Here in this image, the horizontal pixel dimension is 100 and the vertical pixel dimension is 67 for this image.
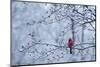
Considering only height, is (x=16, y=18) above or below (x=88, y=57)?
above

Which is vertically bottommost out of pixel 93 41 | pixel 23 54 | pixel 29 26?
pixel 23 54

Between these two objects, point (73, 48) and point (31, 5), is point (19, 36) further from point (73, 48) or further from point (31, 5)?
point (73, 48)

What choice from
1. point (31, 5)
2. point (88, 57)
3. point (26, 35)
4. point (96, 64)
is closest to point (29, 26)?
point (26, 35)

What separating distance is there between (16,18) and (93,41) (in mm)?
1011

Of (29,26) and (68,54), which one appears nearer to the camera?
(29,26)

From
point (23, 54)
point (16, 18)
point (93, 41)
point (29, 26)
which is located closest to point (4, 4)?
point (16, 18)

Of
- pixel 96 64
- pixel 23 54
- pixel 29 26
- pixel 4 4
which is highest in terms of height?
pixel 4 4

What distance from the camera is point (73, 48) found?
7.40 feet

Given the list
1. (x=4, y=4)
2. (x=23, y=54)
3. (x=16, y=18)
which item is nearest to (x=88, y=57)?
(x=23, y=54)

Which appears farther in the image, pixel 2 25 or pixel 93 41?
pixel 93 41

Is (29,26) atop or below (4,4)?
below

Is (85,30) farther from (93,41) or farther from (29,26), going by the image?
(29,26)

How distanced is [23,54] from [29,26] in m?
0.32

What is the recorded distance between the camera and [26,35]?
6.80 feet
